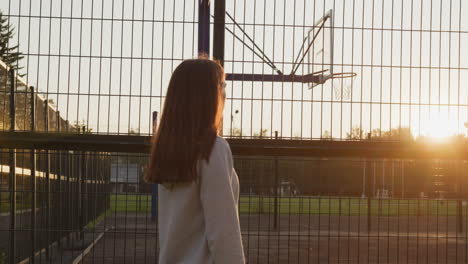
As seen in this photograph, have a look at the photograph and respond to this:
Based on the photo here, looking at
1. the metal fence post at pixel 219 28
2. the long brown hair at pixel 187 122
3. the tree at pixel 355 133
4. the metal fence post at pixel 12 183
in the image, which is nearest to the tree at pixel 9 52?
the metal fence post at pixel 12 183

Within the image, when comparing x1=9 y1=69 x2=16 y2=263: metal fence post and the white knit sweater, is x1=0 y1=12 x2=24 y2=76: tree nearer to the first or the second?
x1=9 y1=69 x2=16 y2=263: metal fence post

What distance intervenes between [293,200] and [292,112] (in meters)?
0.89

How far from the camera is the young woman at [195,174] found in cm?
248

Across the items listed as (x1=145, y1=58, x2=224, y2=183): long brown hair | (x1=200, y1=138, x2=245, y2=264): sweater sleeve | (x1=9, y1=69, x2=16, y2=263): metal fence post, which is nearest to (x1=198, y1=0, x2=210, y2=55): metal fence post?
(x1=9, y1=69, x2=16, y2=263): metal fence post

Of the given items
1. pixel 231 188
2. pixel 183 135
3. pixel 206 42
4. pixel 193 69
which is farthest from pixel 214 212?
pixel 206 42

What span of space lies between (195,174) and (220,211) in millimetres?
142

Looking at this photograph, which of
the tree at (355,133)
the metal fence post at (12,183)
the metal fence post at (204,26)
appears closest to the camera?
the metal fence post at (12,183)

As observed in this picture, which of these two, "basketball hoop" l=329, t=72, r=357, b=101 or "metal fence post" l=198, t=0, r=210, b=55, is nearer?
"metal fence post" l=198, t=0, r=210, b=55

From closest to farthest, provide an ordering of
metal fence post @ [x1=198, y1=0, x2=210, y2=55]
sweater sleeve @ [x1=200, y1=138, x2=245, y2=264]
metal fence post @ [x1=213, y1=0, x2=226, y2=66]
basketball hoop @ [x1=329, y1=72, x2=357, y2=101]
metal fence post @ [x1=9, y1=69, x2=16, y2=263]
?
1. sweater sleeve @ [x1=200, y1=138, x2=245, y2=264]
2. metal fence post @ [x1=9, y1=69, x2=16, y2=263]
3. metal fence post @ [x1=213, y1=0, x2=226, y2=66]
4. metal fence post @ [x1=198, y1=0, x2=210, y2=55]
5. basketball hoop @ [x1=329, y1=72, x2=357, y2=101]

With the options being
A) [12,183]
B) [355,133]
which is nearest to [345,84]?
[355,133]

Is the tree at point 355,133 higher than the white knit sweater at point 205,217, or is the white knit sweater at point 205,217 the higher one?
the tree at point 355,133

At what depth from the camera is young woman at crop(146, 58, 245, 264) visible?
248cm

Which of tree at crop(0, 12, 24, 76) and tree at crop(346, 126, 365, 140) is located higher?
tree at crop(0, 12, 24, 76)

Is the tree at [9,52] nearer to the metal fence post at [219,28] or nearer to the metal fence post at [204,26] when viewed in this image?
the metal fence post at [204,26]
